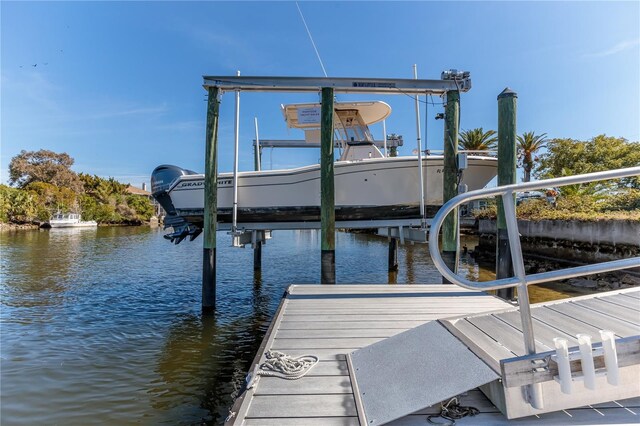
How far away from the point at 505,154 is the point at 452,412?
5.50 m

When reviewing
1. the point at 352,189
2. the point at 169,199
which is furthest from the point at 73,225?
the point at 352,189

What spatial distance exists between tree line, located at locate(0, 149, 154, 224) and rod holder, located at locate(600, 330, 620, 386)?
54.2 meters

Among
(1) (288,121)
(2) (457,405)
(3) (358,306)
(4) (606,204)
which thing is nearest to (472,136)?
(4) (606,204)

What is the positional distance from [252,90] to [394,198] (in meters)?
3.77

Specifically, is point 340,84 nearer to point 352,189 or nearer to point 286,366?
point 352,189

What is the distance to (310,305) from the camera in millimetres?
4527

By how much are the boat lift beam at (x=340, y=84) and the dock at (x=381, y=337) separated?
14.8 ft

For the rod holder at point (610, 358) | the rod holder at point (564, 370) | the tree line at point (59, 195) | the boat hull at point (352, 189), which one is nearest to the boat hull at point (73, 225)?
the tree line at point (59, 195)

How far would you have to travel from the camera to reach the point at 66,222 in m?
46.2

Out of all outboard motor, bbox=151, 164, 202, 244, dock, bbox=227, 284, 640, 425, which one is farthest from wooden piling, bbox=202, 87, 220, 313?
dock, bbox=227, 284, 640, 425

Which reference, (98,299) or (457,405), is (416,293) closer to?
(457,405)

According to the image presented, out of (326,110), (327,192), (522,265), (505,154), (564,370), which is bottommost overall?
(564,370)

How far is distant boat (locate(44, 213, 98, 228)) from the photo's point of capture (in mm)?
45491

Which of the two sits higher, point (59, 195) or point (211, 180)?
point (59, 195)
